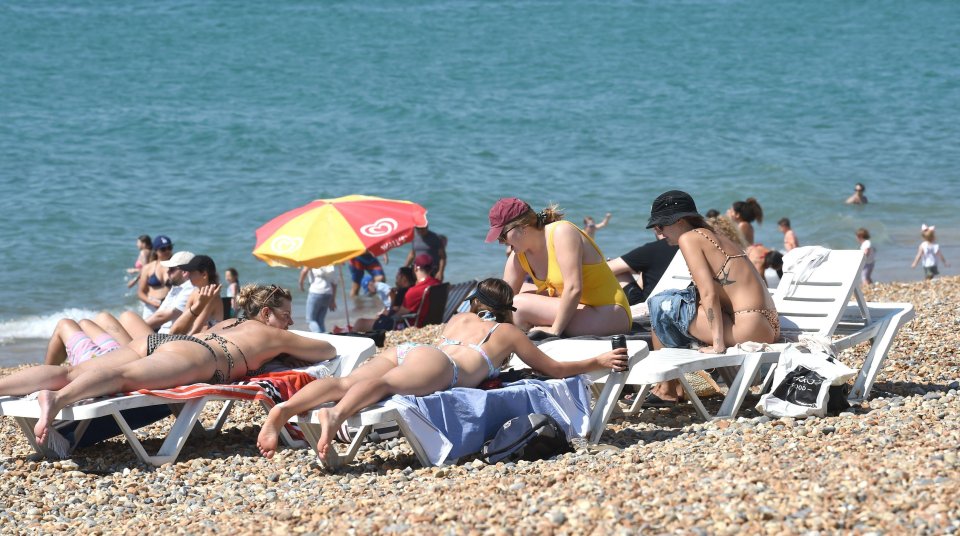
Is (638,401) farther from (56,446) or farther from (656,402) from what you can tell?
(56,446)

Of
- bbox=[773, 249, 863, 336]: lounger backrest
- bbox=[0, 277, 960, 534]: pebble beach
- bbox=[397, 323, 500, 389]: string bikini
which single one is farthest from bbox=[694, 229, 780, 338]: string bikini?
bbox=[397, 323, 500, 389]: string bikini

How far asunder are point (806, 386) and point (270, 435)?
230 cm

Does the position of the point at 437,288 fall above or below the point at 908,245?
above

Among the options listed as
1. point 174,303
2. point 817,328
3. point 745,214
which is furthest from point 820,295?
point 745,214

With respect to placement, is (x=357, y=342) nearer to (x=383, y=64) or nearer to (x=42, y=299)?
(x=42, y=299)

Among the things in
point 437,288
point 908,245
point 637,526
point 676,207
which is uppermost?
point 676,207

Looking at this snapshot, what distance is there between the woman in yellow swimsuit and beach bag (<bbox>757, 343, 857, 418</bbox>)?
0.95 metres

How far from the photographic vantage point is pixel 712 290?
5.21m

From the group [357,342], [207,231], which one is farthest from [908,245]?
[357,342]

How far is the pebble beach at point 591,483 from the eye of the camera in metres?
3.38

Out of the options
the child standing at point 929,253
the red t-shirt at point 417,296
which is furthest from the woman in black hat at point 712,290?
the child standing at point 929,253

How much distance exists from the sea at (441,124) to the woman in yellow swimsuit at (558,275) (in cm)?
751

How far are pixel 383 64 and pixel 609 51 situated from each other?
7598 mm

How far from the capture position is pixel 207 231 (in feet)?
58.2
